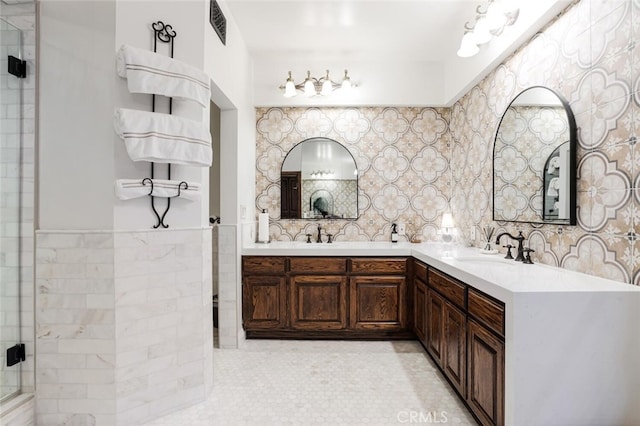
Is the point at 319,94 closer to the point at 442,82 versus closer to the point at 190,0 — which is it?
the point at 442,82

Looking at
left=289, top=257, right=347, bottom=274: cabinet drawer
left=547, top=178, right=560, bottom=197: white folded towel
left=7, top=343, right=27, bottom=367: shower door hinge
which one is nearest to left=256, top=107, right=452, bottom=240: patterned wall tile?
left=289, top=257, right=347, bottom=274: cabinet drawer

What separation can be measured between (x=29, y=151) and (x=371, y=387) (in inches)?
97.2

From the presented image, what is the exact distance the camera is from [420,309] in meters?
2.70

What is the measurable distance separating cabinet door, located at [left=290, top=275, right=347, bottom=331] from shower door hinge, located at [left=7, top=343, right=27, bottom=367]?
5.89 ft

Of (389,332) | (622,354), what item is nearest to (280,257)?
(389,332)

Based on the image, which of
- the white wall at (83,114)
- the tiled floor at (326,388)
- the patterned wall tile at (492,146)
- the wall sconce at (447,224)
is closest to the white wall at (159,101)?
the white wall at (83,114)

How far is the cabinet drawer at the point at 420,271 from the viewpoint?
2.60 meters

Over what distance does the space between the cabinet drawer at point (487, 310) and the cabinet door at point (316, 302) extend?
4.40ft

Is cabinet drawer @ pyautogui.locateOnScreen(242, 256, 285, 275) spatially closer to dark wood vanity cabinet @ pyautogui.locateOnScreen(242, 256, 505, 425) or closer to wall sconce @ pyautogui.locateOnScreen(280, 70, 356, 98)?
dark wood vanity cabinet @ pyautogui.locateOnScreen(242, 256, 505, 425)

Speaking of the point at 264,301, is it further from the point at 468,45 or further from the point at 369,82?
the point at 468,45

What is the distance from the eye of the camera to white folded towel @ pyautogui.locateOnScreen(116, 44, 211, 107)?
1.70 metres

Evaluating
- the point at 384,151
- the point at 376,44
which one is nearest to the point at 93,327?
the point at 384,151

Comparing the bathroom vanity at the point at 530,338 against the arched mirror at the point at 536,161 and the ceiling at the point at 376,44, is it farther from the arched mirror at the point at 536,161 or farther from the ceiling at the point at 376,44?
the ceiling at the point at 376,44

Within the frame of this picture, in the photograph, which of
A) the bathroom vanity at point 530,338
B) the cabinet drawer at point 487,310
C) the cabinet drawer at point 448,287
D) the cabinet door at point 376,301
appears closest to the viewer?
the bathroom vanity at point 530,338
